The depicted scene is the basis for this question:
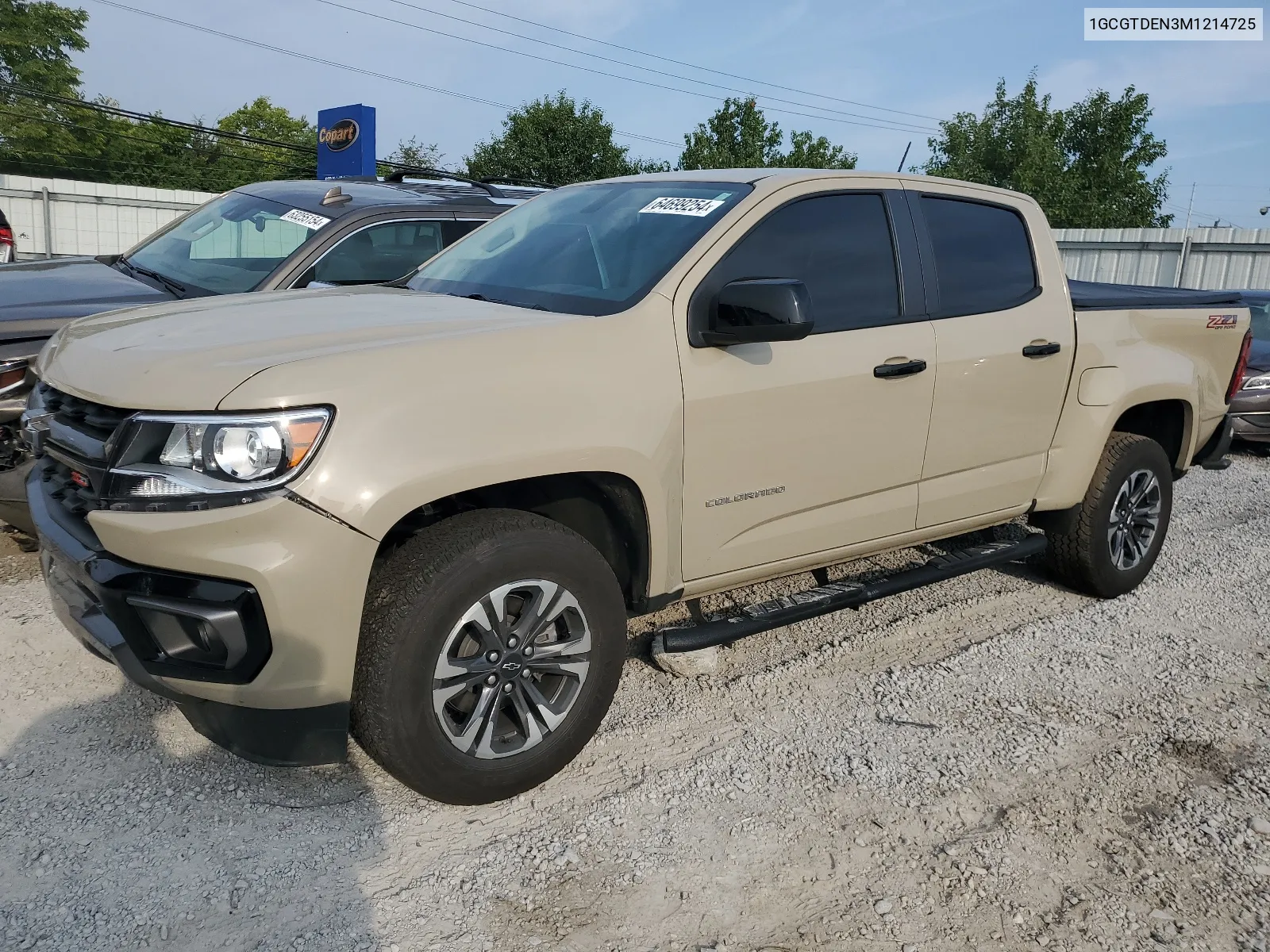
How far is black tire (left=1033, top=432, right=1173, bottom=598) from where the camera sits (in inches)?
190

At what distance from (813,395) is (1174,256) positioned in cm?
2219

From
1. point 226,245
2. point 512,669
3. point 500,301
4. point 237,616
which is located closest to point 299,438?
point 237,616

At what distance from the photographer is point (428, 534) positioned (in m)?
2.81

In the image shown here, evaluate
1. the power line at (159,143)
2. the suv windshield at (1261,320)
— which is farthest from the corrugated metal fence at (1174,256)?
the power line at (159,143)

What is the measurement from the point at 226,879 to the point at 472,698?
2.55ft

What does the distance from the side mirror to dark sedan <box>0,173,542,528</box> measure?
2.12m

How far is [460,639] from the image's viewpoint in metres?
2.84

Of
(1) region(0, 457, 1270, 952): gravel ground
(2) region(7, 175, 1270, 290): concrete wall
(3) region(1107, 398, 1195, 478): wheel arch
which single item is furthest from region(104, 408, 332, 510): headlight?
(2) region(7, 175, 1270, 290): concrete wall

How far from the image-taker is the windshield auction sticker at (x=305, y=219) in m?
5.42

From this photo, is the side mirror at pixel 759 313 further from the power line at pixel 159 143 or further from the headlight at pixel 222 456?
the power line at pixel 159 143

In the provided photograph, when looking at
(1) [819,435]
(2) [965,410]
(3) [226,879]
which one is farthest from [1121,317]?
A: (3) [226,879]

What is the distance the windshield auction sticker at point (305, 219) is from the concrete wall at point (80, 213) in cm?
1572

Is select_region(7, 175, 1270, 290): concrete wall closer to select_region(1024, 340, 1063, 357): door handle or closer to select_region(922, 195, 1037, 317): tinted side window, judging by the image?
select_region(922, 195, 1037, 317): tinted side window

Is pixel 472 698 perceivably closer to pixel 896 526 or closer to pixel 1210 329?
pixel 896 526
